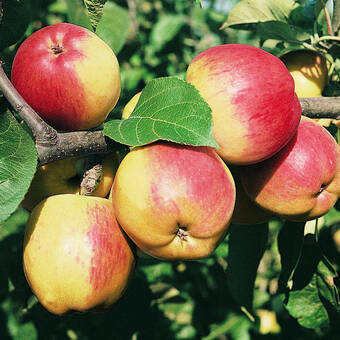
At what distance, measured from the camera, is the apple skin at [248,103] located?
44.6 inches

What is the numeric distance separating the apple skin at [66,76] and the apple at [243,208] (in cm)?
45

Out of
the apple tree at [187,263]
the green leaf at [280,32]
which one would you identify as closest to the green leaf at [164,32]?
the apple tree at [187,263]

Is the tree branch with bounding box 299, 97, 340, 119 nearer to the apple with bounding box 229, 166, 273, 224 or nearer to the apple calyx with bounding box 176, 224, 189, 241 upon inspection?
the apple with bounding box 229, 166, 273, 224

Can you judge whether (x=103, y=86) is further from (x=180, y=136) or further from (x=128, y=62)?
(x=128, y=62)

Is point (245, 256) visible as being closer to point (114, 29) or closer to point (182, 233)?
point (182, 233)

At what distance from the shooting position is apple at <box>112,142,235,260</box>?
103 centimetres

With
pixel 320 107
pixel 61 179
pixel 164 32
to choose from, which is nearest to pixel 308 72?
pixel 320 107

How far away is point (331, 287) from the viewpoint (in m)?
1.56

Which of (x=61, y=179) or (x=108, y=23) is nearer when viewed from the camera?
(x=61, y=179)

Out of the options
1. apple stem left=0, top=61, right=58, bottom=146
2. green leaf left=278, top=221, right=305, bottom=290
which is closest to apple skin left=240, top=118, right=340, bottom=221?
green leaf left=278, top=221, right=305, bottom=290

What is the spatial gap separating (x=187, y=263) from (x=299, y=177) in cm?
164

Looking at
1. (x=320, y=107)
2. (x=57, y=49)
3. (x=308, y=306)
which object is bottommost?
(x=308, y=306)

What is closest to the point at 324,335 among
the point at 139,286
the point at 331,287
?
the point at 331,287

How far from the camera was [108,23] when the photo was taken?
5.73 ft
